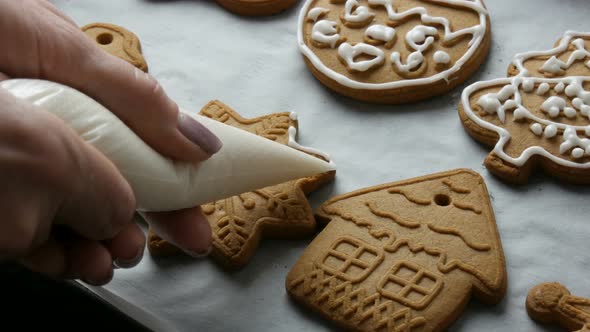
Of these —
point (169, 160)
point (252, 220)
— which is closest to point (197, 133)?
point (169, 160)

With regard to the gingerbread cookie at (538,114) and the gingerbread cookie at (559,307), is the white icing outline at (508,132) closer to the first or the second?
the gingerbread cookie at (538,114)

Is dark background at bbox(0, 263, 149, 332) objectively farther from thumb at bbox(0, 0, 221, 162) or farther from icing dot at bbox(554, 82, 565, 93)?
icing dot at bbox(554, 82, 565, 93)

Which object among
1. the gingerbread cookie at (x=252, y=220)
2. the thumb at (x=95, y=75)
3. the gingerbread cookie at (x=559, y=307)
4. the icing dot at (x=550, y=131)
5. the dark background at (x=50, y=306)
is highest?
the thumb at (x=95, y=75)

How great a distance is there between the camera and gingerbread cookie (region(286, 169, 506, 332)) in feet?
3.94

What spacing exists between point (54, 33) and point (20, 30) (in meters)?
0.05

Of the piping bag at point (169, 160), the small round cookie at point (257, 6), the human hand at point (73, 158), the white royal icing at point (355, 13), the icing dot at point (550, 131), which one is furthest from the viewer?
the small round cookie at point (257, 6)

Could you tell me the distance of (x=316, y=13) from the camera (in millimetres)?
1635

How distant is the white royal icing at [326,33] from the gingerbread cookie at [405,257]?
0.40 m

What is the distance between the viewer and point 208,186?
3.73 feet

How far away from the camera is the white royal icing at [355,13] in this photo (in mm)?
1607

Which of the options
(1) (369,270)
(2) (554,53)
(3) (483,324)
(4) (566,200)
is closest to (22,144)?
(1) (369,270)

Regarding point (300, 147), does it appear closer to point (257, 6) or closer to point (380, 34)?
point (380, 34)

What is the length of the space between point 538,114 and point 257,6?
27.9 inches

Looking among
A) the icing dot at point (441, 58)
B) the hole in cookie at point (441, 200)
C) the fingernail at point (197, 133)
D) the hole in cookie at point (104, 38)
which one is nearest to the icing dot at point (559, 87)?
the icing dot at point (441, 58)
